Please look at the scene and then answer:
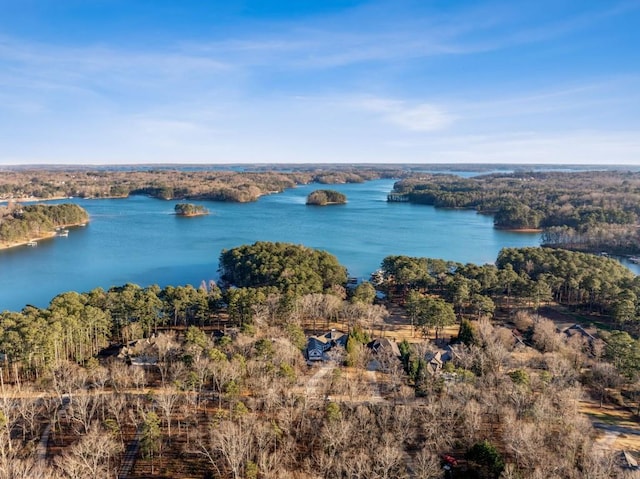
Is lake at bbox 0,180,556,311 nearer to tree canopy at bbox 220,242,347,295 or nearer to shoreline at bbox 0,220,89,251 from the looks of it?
shoreline at bbox 0,220,89,251

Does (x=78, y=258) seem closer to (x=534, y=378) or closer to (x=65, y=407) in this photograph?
(x=65, y=407)

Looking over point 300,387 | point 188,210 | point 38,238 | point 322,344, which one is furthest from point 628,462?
point 188,210

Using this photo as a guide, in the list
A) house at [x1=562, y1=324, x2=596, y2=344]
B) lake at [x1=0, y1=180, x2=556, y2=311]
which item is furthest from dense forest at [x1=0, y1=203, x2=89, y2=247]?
house at [x1=562, y1=324, x2=596, y2=344]

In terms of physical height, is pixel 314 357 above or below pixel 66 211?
below

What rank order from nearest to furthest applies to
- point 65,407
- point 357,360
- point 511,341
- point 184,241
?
point 65,407 → point 357,360 → point 511,341 → point 184,241

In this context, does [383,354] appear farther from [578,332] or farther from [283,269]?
[283,269]

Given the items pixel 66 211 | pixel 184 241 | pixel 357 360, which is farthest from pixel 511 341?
pixel 66 211

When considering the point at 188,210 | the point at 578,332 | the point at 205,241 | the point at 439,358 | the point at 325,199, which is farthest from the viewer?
the point at 325,199

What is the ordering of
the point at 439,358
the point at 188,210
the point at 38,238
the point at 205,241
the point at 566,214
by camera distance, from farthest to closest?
the point at 188,210 < the point at 566,214 < the point at 38,238 < the point at 205,241 < the point at 439,358
